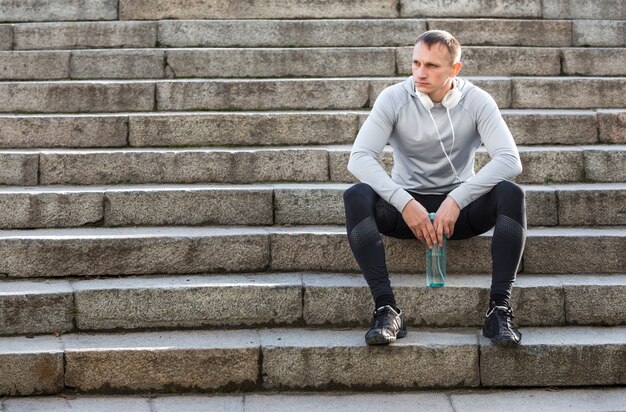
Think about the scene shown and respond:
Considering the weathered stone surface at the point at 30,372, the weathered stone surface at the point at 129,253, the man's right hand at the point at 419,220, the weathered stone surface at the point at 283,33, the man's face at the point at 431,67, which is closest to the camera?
the weathered stone surface at the point at 30,372

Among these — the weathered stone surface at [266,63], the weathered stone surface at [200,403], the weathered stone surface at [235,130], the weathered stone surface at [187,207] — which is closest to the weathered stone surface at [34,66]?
the weathered stone surface at [266,63]

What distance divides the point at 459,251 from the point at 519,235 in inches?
22.5

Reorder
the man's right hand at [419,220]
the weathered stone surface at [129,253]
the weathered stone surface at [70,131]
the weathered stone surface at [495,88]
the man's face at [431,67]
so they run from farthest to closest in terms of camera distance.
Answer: the weathered stone surface at [495,88], the weathered stone surface at [70,131], the weathered stone surface at [129,253], the man's face at [431,67], the man's right hand at [419,220]

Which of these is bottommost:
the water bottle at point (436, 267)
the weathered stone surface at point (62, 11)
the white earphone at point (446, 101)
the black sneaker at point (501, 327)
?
the black sneaker at point (501, 327)

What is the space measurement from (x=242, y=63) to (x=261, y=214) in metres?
2.01

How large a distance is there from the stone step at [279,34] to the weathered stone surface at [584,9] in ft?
1.39

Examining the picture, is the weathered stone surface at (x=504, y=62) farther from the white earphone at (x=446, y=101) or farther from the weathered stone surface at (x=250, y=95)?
the white earphone at (x=446, y=101)

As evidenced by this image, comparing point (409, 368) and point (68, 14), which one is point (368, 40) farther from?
point (409, 368)

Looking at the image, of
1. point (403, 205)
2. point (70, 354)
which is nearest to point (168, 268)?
point (70, 354)

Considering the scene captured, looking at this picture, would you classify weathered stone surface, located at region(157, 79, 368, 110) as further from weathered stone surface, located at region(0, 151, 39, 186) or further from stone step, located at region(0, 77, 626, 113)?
weathered stone surface, located at region(0, 151, 39, 186)

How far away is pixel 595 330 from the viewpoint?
4309mm

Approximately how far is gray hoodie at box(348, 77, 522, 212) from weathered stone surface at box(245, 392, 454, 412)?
0.87 meters

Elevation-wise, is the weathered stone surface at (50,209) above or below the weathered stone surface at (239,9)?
below

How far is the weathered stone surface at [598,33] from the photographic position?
23.6ft
